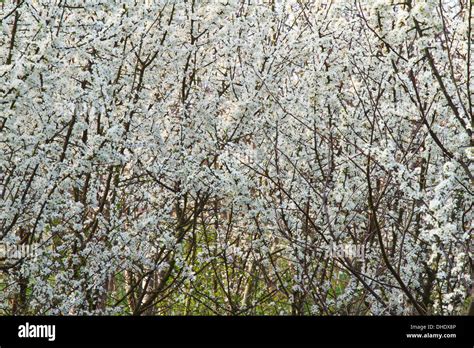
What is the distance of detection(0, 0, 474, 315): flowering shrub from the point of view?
6160 mm

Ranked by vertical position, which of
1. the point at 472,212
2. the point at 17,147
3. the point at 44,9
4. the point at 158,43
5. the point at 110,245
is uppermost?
the point at 158,43

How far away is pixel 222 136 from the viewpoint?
810 cm

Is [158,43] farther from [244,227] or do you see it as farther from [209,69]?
[244,227]

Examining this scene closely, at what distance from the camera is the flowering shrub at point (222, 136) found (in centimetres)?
616

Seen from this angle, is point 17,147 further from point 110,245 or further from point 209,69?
point 209,69

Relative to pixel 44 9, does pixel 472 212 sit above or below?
below

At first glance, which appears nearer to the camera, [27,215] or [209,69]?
[27,215]
